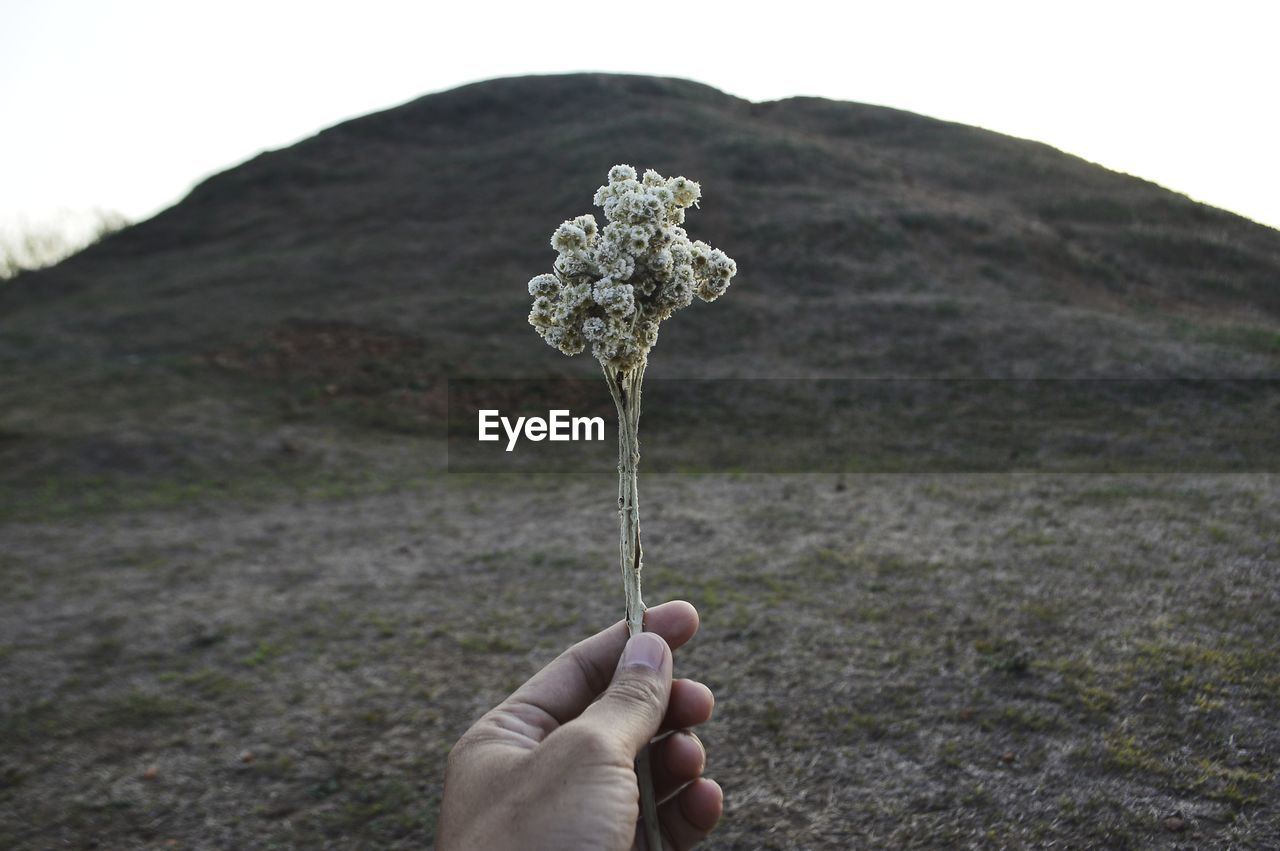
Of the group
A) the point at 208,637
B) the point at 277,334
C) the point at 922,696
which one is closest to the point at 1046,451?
the point at 922,696

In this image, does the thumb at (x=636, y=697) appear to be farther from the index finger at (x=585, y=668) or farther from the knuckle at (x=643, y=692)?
the index finger at (x=585, y=668)

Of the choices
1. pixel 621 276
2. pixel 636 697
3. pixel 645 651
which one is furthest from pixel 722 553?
pixel 621 276

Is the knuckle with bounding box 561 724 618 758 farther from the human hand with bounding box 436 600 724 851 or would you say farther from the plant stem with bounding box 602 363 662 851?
the plant stem with bounding box 602 363 662 851

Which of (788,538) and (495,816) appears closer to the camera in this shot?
(495,816)

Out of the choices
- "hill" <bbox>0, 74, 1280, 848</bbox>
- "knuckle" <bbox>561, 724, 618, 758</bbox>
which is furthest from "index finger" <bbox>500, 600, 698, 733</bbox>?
A: "hill" <bbox>0, 74, 1280, 848</bbox>

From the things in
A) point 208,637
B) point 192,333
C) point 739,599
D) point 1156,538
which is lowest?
point 208,637

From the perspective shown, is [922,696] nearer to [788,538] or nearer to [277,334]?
[788,538]

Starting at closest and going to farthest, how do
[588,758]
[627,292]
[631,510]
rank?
[588,758] < [627,292] < [631,510]

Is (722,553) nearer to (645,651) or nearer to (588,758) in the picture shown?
(645,651)
